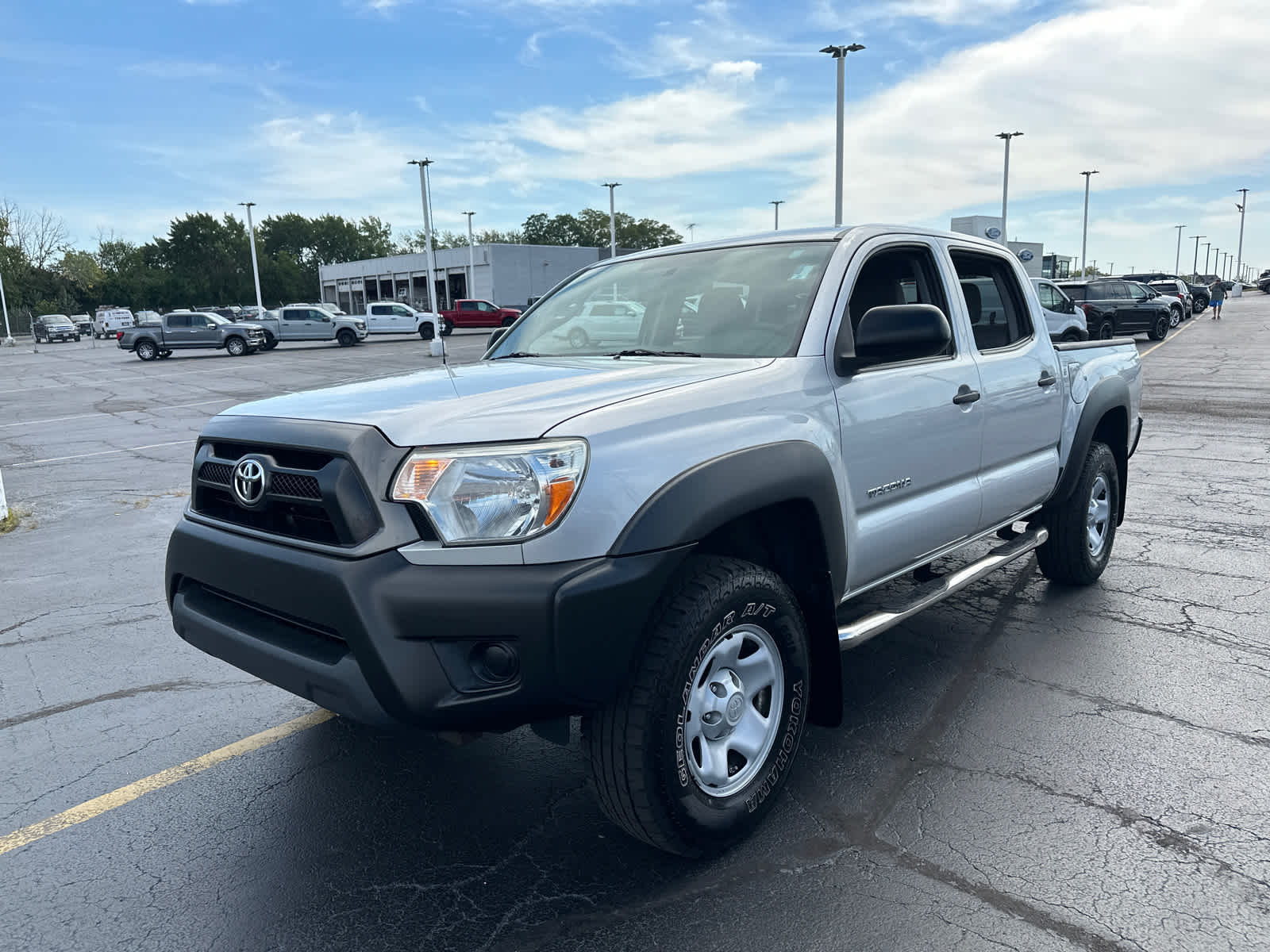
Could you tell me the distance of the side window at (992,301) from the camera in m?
4.40

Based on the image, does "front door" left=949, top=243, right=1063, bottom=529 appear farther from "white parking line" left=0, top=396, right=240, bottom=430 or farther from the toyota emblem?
"white parking line" left=0, top=396, right=240, bottom=430

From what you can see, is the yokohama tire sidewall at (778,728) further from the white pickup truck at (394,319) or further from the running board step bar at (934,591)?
the white pickup truck at (394,319)

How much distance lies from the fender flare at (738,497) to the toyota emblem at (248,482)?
3.59 feet

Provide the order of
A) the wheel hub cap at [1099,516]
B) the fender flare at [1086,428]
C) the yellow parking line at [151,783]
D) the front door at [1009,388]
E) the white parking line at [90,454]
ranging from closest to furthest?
the yellow parking line at [151,783] → the front door at [1009,388] → the fender flare at [1086,428] → the wheel hub cap at [1099,516] → the white parking line at [90,454]

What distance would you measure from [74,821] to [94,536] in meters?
4.77

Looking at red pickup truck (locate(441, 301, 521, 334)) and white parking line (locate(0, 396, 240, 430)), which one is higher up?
red pickup truck (locate(441, 301, 521, 334))

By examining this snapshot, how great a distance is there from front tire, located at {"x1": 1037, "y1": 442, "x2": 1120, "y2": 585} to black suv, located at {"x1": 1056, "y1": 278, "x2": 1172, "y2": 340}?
79.6ft

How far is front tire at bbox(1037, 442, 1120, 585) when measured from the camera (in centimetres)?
508

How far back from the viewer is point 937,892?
8.71 feet

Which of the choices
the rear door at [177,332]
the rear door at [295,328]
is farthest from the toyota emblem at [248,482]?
the rear door at [295,328]

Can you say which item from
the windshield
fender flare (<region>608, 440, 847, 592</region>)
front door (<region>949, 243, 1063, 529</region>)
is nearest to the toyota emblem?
fender flare (<region>608, 440, 847, 592</region>)

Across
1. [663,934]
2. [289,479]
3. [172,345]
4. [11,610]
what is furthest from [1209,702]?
[172,345]

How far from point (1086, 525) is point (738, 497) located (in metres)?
3.33

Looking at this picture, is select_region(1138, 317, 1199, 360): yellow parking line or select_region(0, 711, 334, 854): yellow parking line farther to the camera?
select_region(1138, 317, 1199, 360): yellow parking line
